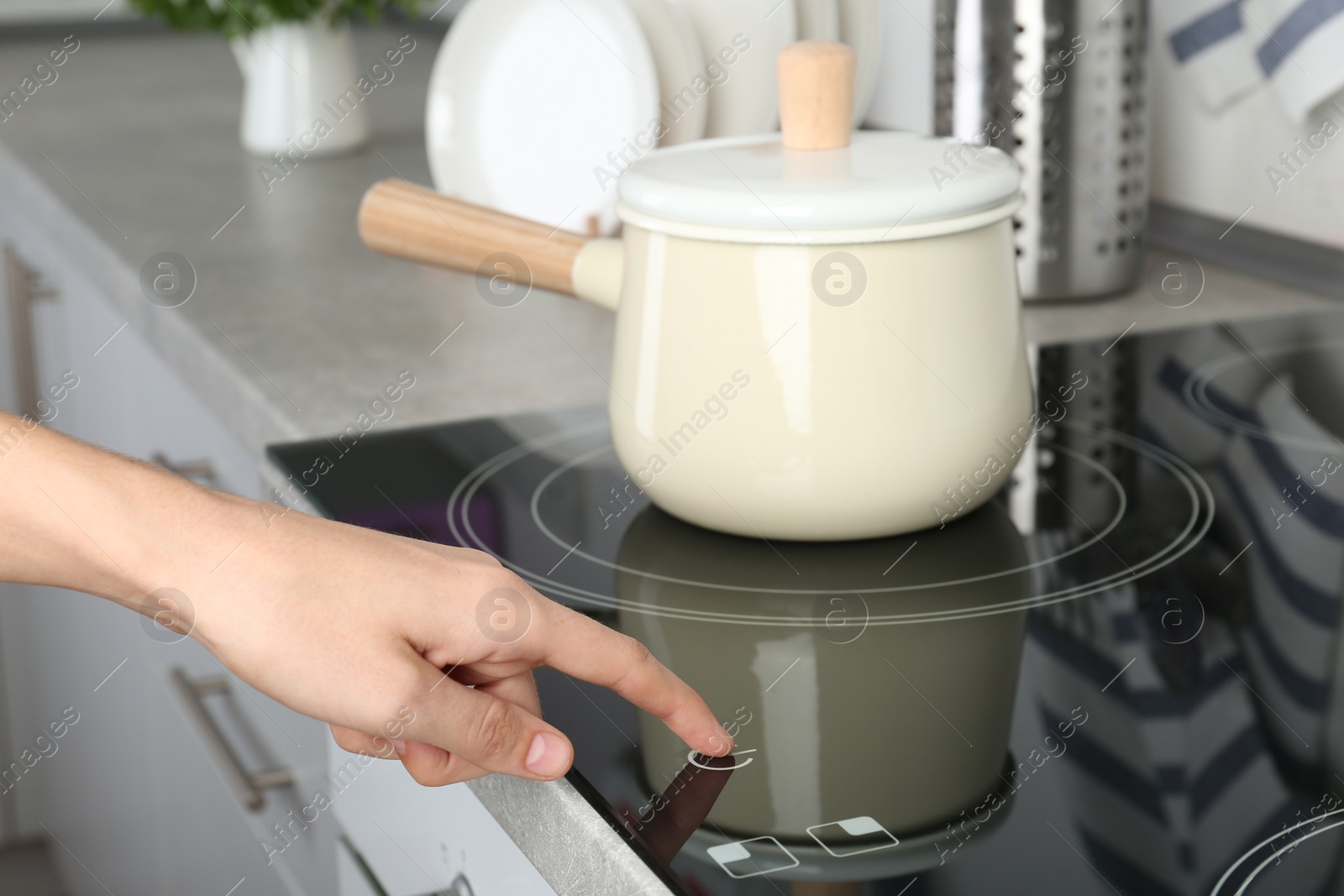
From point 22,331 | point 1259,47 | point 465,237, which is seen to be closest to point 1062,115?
point 1259,47

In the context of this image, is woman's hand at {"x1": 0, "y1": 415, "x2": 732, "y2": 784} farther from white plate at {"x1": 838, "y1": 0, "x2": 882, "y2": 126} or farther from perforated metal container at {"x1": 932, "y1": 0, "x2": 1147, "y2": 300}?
white plate at {"x1": 838, "y1": 0, "x2": 882, "y2": 126}

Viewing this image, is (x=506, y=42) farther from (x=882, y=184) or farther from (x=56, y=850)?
(x=56, y=850)

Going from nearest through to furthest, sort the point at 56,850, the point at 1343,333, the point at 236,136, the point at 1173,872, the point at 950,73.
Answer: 1. the point at 1173,872
2. the point at 1343,333
3. the point at 950,73
4. the point at 236,136
5. the point at 56,850

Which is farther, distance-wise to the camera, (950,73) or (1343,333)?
(950,73)

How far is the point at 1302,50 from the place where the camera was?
96 cm

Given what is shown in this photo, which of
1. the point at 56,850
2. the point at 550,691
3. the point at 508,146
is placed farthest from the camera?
the point at 56,850

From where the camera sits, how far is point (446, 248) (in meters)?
0.70

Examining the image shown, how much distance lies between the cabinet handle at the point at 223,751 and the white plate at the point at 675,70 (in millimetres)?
556

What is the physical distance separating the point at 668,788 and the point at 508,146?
0.87 meters

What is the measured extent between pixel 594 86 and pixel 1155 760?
33.4 inches

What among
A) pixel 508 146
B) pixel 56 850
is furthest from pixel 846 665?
pixel 56 850

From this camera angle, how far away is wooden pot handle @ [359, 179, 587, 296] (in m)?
0.68

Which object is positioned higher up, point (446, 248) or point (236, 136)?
point (446, 248)

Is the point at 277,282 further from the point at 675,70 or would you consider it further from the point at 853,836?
the point at 853,836
